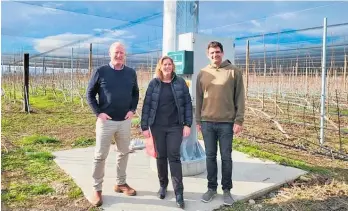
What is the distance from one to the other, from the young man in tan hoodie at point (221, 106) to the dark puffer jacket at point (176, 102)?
0.55 ft

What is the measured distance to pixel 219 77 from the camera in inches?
102

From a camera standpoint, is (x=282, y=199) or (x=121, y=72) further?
(x=282, y=199)

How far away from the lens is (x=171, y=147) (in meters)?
2.55

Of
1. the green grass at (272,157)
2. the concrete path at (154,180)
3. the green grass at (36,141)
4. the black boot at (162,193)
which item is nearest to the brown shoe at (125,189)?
the concrete path at (154,180)

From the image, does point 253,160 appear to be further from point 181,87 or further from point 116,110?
point 116,110

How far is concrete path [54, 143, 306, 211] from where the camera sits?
2648 mm

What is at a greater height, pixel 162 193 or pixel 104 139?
pixel 104 139

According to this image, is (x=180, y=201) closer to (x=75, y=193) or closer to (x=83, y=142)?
(x=75, y=193)

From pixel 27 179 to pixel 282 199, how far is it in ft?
8.12

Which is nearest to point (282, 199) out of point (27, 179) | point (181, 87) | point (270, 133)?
point (181, 87)

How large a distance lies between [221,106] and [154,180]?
44.3 inches

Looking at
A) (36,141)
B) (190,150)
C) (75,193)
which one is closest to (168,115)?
(190,150)

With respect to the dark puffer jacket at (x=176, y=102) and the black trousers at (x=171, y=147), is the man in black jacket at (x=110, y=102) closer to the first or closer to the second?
the dark puffer jacket at (x=176, y=102)

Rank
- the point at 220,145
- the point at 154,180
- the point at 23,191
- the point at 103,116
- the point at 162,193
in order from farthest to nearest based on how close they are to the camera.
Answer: the point at 154,180, the point at 23,191, the point at 162,193, the point at 220,145, the point at 103,116
